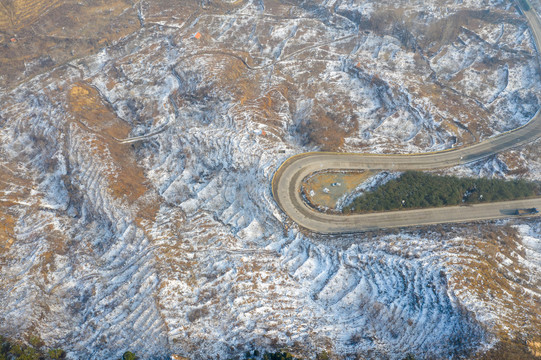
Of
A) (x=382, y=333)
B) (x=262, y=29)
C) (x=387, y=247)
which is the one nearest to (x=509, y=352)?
(x=382, y=333)

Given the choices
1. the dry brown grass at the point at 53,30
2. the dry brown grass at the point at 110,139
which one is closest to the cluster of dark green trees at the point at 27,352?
the dry brown grass at the point at 110,139

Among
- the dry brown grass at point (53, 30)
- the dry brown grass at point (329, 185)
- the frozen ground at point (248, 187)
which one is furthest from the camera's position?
the dry brown grass at point (53, 30)

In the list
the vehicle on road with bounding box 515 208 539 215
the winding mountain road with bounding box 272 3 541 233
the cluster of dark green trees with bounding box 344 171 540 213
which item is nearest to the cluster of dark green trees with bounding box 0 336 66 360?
the winding mountain road with bounding box 272 3 541 233

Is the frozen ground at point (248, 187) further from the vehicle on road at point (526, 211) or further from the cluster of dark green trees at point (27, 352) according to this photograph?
the vehicle on road at point (526, 211)

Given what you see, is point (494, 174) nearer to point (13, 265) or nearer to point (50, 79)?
point (13, 265)

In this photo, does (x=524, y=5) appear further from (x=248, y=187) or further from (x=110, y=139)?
(x=110, y=139)
